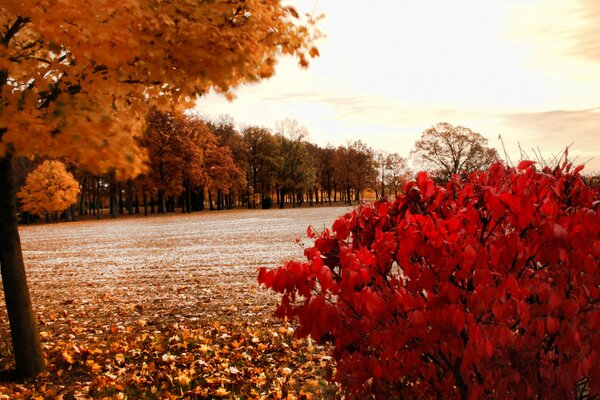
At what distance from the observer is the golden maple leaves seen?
3676mm

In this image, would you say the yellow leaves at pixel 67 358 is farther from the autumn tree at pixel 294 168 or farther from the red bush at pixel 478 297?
the autumn tree at pixel 294 168

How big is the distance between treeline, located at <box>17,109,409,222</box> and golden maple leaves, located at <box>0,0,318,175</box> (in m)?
31.8

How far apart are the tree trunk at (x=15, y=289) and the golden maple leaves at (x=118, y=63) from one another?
1.39 meters

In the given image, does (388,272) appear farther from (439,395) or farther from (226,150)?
(226,150)

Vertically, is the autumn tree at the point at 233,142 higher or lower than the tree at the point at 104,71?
Result: higher

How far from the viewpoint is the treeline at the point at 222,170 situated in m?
47.8

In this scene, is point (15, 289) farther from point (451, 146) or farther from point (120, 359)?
point (451, 146)

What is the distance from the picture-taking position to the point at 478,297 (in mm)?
2371

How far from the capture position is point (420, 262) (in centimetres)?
283

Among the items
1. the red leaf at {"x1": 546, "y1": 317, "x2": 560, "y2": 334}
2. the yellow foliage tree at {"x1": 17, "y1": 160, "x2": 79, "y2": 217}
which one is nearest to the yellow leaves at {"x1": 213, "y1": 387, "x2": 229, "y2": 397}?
the red leaf at {"x1": 546, "y1": 317, "x2": 560, "y2": 334}

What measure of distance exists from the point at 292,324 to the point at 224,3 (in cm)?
475

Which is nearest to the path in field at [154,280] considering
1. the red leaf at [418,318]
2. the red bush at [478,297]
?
the red bush at [478,297]

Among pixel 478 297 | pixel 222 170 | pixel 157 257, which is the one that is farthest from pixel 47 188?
pixel 478 297

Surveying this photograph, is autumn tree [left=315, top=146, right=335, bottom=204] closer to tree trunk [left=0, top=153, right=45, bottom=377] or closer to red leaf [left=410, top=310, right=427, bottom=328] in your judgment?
tree trunk [left=0, top=153, right=45, bottom=377]
